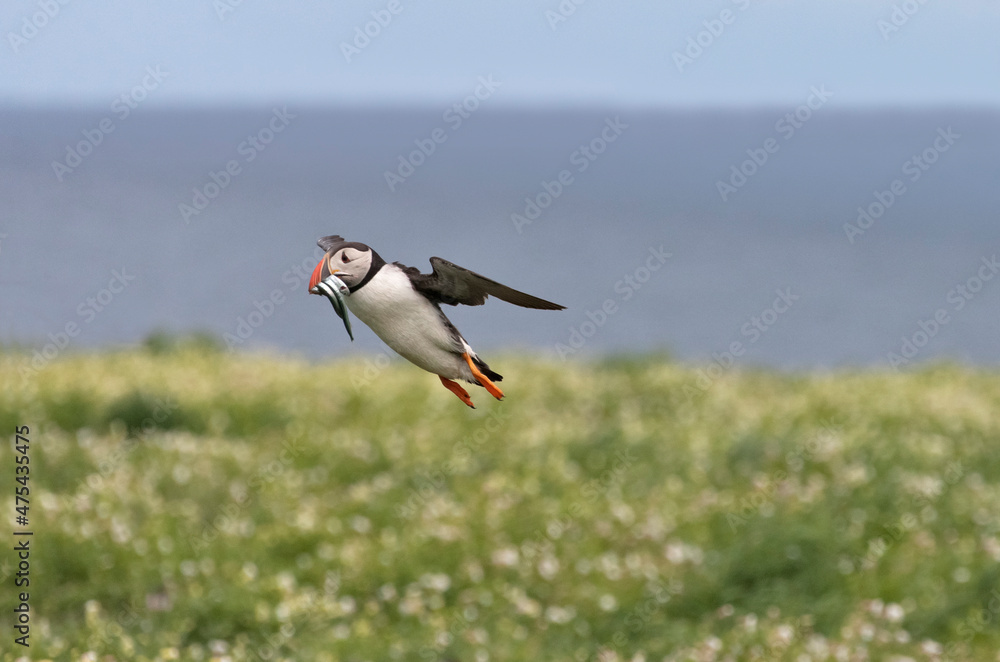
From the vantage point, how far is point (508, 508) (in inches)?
319

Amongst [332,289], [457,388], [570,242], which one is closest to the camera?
[332,289]

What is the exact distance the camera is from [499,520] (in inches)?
308

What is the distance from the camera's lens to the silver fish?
59cm

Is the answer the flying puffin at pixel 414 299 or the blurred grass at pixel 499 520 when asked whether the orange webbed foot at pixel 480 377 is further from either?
the blurred grass at pixel 499 520

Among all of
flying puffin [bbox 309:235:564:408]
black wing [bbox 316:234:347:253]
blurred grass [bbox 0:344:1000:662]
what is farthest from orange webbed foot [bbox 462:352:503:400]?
blurred grass [bbox 0:344:1000:662]

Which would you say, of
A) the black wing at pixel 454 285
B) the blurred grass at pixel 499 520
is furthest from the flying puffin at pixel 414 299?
the blurred grass at pixel 499 520

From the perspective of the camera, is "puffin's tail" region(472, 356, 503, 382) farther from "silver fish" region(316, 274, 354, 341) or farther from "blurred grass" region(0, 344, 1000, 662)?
"blurred grass" region(0, 344, 1000, 662)

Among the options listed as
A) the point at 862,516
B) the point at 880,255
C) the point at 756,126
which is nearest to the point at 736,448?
the point at 862,516

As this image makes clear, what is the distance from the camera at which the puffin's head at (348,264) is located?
605mm

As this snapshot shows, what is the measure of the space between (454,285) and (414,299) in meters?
0.04

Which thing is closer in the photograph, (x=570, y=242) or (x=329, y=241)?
(x=329, y=241)

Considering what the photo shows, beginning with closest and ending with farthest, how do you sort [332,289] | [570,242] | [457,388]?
[332,289] < [457,388] < [570,242]

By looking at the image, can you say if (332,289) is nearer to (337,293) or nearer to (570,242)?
(337,293)

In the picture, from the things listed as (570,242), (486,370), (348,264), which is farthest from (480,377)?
(570,242)
